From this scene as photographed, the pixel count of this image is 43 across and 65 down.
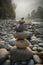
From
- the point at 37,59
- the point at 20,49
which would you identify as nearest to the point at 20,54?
the point at 20,49

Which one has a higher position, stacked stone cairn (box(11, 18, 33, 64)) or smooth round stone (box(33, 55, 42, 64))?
stacked stone cairn (box(11, 18, 33, 64))

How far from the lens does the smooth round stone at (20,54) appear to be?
3.91 ft

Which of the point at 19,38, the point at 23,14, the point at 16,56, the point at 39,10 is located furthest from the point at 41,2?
the point at 16,56

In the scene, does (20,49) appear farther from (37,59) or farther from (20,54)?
(37,59)

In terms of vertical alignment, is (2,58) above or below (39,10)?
below

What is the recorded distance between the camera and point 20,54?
1.19 m

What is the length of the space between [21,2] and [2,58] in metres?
0.76

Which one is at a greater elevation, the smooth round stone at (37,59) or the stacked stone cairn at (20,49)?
the stacked stone cairn at (20,49)

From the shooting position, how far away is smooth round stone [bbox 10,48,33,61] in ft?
3.91

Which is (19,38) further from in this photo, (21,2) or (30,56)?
(21,2)

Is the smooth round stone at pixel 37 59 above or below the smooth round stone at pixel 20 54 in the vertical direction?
below

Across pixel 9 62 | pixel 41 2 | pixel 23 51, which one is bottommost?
pixel 9 62

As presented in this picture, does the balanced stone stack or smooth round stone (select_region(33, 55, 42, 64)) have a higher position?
the balanced stone stack

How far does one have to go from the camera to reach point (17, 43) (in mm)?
1214
